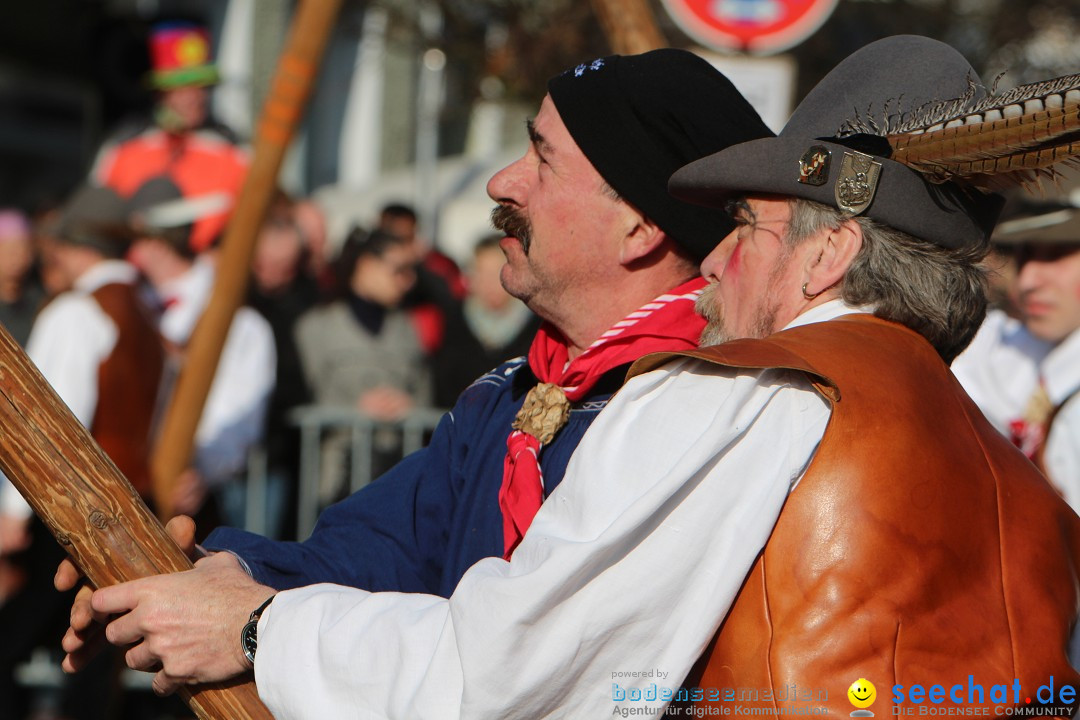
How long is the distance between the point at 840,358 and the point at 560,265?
3.15 ft

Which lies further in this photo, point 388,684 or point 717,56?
point 717,56

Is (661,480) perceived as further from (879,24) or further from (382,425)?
(879,24)

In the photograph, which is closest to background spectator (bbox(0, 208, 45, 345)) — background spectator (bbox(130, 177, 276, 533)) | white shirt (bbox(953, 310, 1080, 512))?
background spectator (bbox(130, 177, 276, 533))

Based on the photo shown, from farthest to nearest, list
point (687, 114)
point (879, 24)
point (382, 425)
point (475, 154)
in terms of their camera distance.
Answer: point (475, 154)
point (879, 24)
point (382, 425)
point (687, 114)

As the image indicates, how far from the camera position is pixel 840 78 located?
2357 mm

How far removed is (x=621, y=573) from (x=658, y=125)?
114 cm

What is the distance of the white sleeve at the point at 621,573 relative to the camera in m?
1.93

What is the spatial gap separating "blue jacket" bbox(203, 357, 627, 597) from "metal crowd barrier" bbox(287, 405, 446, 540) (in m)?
3.87

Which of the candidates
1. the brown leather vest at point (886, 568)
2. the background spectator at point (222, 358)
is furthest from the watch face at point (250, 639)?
the background spectator at point (222, 358)

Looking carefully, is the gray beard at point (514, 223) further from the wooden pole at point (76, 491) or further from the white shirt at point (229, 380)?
the white shirt at point (229, 380)

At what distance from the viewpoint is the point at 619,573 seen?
1943 millimetres

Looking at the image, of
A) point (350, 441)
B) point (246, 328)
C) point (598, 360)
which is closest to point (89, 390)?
point (246, 328)

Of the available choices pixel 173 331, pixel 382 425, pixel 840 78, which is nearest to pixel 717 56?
pixel 382 425

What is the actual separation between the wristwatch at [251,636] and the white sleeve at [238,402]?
13.8 ft
